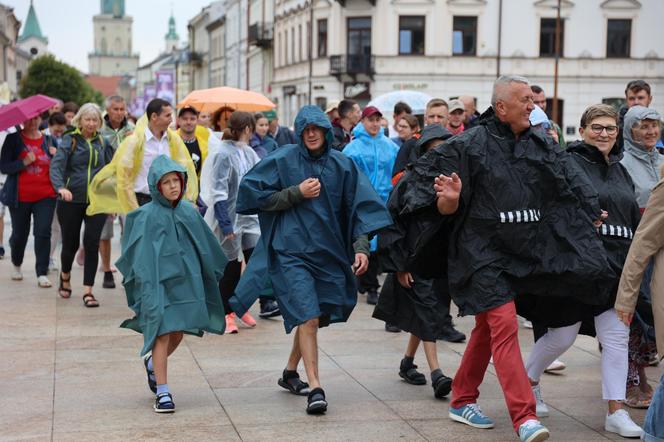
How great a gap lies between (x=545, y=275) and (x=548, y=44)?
44.1 meters

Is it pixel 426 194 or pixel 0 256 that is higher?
pixel 426 194

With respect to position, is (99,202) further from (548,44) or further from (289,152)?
(548,44)

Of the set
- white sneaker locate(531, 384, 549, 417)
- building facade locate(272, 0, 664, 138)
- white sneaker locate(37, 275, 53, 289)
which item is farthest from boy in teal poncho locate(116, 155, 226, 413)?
building facade locate(272, 0, 664, 138)

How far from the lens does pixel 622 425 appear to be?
6207 mm

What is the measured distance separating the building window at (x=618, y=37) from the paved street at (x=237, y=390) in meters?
41.0

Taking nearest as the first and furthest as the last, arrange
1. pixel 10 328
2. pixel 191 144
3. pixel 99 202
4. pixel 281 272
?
pixel 281 272
pixel 10 328
pixel 99 202
pixel 191 144

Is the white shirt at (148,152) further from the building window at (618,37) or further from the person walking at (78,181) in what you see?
the building window at (618,37)

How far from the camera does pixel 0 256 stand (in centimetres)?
1486

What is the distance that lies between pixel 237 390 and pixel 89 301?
12.8 ft

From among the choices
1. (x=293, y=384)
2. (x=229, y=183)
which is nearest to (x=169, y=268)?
(x=293, y=384)

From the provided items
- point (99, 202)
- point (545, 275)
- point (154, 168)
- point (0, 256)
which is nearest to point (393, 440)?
point (545, 275)

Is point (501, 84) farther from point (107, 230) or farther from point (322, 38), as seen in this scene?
point (322, 38)

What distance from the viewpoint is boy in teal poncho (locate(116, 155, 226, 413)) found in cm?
674

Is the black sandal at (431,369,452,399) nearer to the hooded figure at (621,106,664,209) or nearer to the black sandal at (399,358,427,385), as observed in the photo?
the black sandal at (399,358,427,385)
